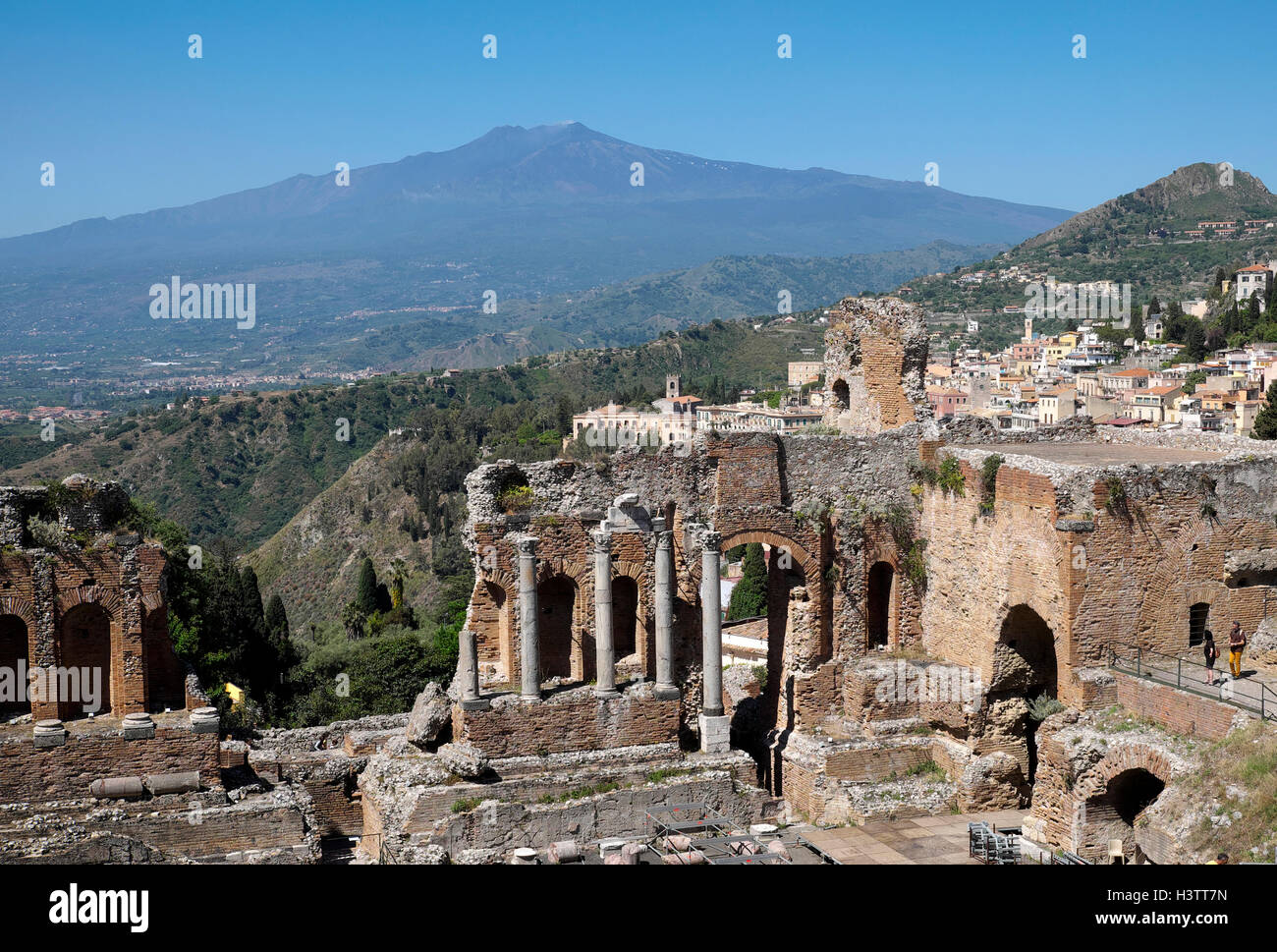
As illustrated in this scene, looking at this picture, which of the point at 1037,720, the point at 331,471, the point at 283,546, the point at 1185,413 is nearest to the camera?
the point at 1037,720

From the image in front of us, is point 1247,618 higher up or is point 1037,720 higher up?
point 1247,618

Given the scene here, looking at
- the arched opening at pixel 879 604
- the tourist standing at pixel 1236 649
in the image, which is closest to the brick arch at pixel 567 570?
the arched opening at pixel 879 604

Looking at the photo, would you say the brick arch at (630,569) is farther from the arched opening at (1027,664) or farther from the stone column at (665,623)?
the arched opening at (1027,664)

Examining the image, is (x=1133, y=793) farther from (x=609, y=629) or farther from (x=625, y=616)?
(x=625, y=616)

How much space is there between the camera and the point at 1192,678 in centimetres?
2248

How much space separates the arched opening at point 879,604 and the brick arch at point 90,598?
1425cm

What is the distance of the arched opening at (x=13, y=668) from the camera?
23.3 meters

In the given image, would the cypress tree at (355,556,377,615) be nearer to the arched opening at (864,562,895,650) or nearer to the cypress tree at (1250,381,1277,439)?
the arched opening at (864,562,895,650)

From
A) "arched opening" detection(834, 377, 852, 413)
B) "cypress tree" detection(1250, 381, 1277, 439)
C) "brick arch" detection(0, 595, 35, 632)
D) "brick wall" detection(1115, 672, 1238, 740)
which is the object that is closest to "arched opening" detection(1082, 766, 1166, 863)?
"brick wall" detection(1115, 672, 1238, 740)

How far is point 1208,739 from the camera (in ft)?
68.5

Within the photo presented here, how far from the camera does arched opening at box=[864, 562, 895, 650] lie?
2750cm
